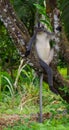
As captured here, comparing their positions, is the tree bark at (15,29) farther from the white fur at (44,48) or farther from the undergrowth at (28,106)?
the undergrowth at (28,106)

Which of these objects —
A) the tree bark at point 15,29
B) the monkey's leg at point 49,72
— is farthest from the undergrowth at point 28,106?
the tree bark at point 15,29

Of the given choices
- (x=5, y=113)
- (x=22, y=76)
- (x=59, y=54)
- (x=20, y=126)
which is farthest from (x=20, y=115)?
(x=22, y=76)

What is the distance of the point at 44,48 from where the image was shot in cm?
561

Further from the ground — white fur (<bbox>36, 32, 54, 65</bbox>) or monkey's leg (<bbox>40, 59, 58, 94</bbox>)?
white fur (<bbox>36, 32, 54, 65</bbox>)

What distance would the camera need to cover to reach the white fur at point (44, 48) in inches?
214

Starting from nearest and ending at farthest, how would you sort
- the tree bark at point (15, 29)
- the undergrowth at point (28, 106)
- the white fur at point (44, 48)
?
the tree bark at point (15, 29) → the white fur at point (44, 48) → the undergrowth at point (28, 106)

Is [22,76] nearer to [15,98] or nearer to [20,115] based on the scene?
[15,98]

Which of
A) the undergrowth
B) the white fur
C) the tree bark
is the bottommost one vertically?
the undergrowth

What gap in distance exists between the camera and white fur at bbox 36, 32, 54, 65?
544cm

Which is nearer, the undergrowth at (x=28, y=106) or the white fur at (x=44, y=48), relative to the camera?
the white fur at (x=44, y=48)

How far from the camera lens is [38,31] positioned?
17.9 ft

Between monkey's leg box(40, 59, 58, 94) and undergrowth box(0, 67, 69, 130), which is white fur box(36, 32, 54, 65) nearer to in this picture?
monkey's leg box(40, 59, 58, 94)

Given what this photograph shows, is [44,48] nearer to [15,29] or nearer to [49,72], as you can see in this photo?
[49,72]

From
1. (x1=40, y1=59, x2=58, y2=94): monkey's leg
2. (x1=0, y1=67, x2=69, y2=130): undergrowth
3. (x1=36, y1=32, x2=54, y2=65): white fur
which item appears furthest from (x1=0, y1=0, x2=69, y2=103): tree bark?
(x1=0, y1=67, x2=69, y2=130): undergrowth
